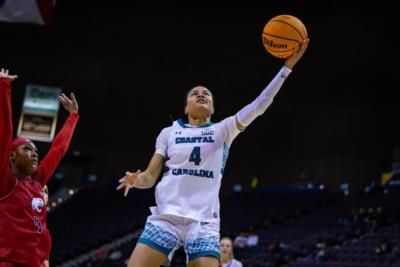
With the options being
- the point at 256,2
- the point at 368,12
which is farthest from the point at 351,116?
the point at 256,2

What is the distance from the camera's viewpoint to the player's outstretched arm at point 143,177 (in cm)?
450

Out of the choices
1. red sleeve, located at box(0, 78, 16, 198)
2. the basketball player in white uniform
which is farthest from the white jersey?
red sleeve, located at box(0, 78, 16, 198)

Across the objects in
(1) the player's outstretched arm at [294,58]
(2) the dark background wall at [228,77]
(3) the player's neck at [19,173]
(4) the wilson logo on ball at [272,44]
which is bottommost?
(3) the player's neck at [19,173]

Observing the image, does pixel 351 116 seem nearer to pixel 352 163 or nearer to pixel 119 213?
pixel 352 163

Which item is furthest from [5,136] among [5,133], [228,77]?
[228,77]

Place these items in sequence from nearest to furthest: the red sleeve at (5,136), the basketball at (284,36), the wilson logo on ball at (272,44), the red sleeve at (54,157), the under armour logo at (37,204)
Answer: the red sleeve at (5,136) → the under armour logo at (37,204) → the red sleeve at (54,157) → the basketball at (284,36) → the wilson logo on ball at (272,44)

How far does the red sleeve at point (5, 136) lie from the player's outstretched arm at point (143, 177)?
0.75m

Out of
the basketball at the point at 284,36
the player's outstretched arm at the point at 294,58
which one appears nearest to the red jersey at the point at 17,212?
the player's outstretched arm at the point at 294,58

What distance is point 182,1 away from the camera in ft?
76.6

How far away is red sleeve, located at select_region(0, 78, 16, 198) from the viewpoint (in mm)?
3900

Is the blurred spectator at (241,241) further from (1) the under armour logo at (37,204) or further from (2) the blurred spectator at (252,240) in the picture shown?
(1) the under armour logo at (37,204)

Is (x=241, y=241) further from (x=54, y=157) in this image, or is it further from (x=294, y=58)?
(x=54, y=157)

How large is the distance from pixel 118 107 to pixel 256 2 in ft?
19.8

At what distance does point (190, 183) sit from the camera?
4.42 m
